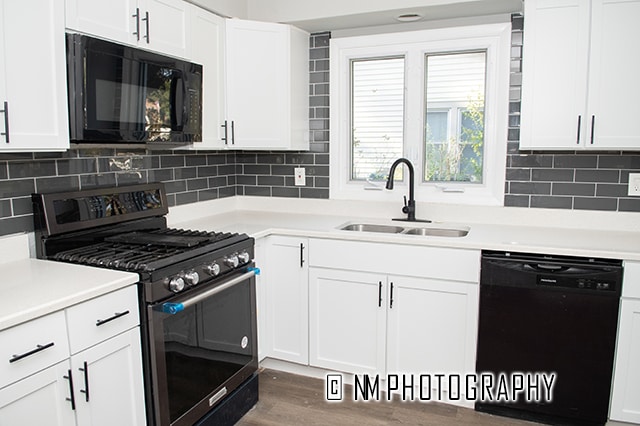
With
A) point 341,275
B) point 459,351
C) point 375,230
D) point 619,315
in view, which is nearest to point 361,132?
point 375,230

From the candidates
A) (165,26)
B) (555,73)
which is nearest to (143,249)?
(165,26)

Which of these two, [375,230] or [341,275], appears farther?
[375,230]

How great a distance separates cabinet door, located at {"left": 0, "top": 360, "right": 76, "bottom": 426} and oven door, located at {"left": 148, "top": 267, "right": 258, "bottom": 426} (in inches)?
13.4

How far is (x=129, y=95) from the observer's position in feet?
7.06

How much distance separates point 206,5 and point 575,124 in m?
2.01

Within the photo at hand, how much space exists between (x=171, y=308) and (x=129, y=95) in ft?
3.09

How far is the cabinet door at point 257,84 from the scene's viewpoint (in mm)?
2918

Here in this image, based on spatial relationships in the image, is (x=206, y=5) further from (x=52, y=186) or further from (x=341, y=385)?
(x=341, y=385)

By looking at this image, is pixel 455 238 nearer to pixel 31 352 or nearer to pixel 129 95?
pixel 129 95

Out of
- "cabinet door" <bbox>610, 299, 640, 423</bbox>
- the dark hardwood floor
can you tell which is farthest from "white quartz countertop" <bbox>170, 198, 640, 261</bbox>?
the dark hardwood floor

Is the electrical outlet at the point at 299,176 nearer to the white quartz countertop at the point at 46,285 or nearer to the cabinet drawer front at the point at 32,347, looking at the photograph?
the white quartz countertop at the point at 46,285

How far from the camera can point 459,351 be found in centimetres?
250

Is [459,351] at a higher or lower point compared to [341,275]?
lower

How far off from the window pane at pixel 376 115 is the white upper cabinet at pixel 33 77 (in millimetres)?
1810
